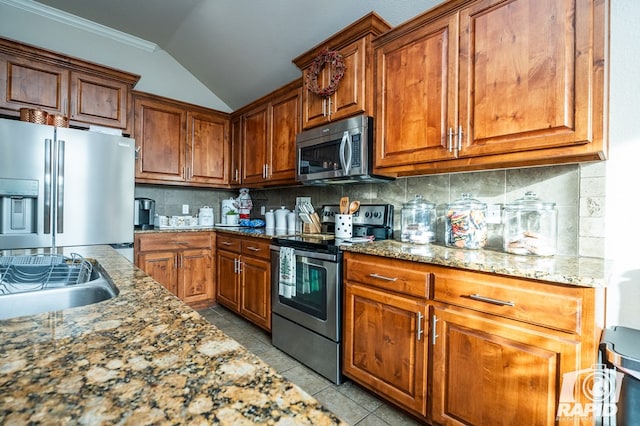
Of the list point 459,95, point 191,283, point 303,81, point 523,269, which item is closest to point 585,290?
point 523,269

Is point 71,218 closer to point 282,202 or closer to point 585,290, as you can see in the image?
point 282,202

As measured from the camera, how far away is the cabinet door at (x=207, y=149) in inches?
135

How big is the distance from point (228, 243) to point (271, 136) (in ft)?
3.84

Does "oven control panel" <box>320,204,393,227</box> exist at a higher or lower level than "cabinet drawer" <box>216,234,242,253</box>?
higher

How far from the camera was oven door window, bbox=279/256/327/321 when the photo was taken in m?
1.97

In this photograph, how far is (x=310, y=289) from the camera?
2.06m

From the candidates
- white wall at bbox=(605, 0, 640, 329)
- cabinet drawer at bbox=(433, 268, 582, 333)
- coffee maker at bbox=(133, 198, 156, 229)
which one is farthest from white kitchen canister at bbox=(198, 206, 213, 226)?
white wall at bbox=(605, 0, 640, 329)

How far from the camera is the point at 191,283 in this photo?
3.16 m

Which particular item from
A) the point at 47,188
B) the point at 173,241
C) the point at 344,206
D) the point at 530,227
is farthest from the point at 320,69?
the point at 47,188

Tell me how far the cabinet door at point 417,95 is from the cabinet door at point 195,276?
2.21 meters

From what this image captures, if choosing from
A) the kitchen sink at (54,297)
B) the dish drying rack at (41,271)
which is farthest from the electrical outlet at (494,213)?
the dish drying rack at (41,271)

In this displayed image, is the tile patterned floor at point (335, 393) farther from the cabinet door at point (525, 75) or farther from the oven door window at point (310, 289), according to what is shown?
the cabinet door at point (525, 75)

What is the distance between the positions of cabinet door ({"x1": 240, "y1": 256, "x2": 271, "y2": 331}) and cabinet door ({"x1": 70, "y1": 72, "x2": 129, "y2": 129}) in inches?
71.4

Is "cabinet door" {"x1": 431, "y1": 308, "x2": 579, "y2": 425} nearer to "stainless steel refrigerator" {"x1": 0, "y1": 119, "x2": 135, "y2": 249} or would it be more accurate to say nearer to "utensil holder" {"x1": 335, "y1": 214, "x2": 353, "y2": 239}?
"utensil holder" {"x1": 335, "y1": 214, "x2": 353, "y2": 239}
